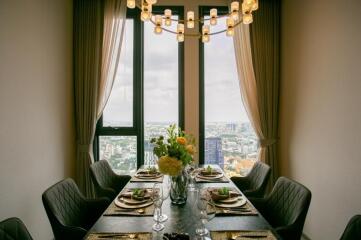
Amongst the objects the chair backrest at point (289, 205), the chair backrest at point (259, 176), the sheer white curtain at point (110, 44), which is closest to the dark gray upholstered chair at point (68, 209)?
the chair backrest at point (289, 205)

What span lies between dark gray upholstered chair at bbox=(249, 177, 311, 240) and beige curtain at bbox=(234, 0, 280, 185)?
57.6 inches

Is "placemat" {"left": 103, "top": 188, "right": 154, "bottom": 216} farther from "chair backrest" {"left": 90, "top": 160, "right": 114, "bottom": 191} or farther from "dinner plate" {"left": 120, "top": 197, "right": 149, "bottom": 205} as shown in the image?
"chair backrest" {"left": 90, "top": 160, "right": 114, "bottom": 191}

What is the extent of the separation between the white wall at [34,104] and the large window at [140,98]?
0.56 meters

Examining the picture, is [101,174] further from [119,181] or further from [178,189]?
[178,189]

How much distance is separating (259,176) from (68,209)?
180cm

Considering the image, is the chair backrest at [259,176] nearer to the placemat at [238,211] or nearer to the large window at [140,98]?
the placemat at [238,211]

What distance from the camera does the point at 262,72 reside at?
3.62 m

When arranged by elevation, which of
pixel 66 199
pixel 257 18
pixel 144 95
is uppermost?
pixel 257 18

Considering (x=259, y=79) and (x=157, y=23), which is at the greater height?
(x=157, y=23)

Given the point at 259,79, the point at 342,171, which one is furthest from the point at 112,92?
the point at 342,171

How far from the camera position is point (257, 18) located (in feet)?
11.9

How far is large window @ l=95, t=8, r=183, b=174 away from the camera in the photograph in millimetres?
3750

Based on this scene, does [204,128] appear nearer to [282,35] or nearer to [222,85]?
[222,85]

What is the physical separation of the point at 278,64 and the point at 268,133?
93cm
